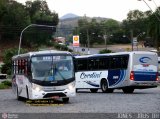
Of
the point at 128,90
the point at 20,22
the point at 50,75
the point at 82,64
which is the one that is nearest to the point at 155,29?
the point at 82,64

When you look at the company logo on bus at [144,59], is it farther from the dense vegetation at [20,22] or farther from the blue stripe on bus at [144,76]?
the dense vegetation at [20,22]

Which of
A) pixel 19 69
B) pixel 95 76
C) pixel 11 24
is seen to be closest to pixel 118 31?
pixel 11 24

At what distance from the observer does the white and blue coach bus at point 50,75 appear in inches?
1032

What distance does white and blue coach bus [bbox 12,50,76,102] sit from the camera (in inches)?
1032

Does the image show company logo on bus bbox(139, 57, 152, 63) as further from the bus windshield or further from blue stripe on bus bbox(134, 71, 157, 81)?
the bus windshield

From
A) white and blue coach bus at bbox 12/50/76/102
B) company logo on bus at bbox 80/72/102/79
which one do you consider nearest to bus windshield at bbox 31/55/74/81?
white and blue coach bus at bbox 12/50/76/102

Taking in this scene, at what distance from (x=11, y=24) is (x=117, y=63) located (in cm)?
10068

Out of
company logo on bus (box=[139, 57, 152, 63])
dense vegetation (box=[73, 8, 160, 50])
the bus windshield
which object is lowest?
dense vegetation (box=[73, 8, 160, 50])

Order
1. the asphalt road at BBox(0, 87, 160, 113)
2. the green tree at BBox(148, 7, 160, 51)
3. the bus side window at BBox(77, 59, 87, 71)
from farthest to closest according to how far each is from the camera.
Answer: the green tree at BBox(148, 7, 160, 51) < the bus side window at BBox(77, 59, 87, 71) < the asphalt road at BBox(0, 87, 160, 113)

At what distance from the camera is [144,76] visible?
121 ft

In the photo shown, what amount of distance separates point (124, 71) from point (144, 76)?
142cm

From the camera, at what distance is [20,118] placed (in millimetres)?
17844

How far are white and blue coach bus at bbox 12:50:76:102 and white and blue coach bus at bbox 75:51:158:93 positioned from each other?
811cm

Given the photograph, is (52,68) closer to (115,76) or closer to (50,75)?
(50,75)
